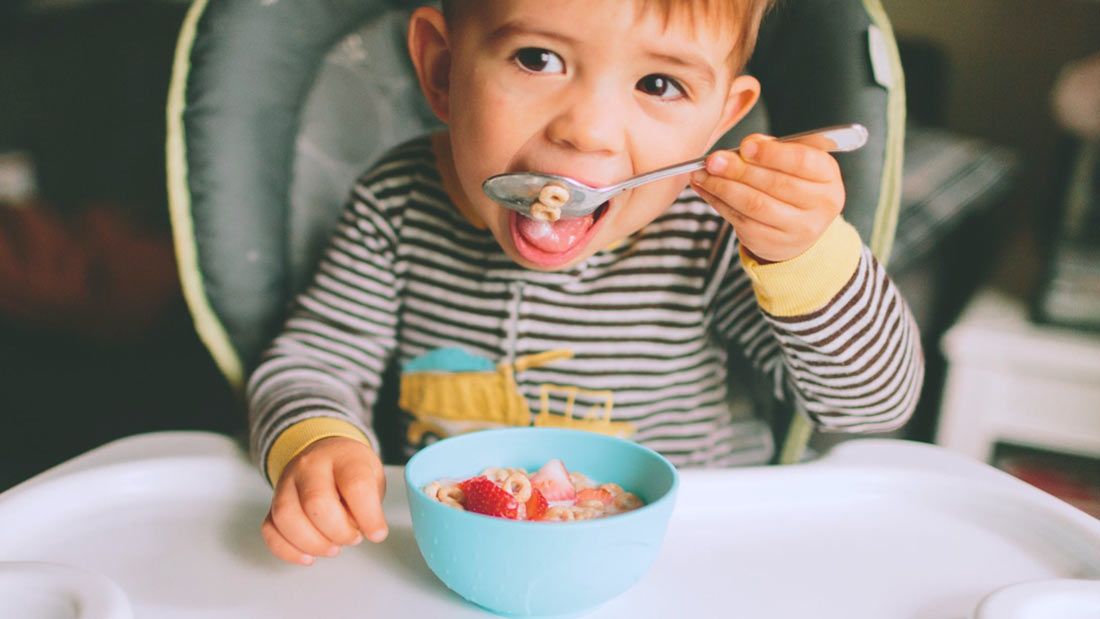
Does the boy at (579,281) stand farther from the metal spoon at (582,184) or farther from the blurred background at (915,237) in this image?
the blurred background at (915,237)

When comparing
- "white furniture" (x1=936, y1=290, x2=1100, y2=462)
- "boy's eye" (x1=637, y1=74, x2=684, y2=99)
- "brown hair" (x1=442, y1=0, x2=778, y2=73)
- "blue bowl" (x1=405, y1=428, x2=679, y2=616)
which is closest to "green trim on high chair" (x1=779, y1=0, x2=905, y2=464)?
"brown hair" (x1=442, y1=0, x2=778, y2=73)

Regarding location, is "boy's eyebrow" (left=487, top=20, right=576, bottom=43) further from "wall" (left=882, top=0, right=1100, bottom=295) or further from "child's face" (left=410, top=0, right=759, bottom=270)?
"wall" (left=882, top=0, right=1100, bottom=295)

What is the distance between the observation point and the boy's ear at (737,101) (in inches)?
29.9

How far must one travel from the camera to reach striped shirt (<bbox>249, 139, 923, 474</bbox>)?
32.6 inches

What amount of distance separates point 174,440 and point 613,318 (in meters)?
0.40

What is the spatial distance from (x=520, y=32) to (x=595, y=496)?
1.08 ft

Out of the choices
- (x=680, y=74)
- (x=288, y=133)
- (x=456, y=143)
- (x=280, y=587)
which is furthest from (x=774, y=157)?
(x=288, y=133)

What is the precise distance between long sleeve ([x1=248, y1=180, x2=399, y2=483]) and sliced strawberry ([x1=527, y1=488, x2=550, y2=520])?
256 millimetres

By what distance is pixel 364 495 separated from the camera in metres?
0.59

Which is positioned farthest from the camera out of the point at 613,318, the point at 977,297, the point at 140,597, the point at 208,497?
the point at 977,297

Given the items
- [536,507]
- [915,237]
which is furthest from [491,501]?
[915,237]

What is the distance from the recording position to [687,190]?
2.84 ft

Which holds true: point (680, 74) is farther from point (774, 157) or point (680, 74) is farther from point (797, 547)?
point (797, 547)

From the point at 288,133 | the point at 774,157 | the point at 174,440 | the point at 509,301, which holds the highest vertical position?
the point at 774,157
